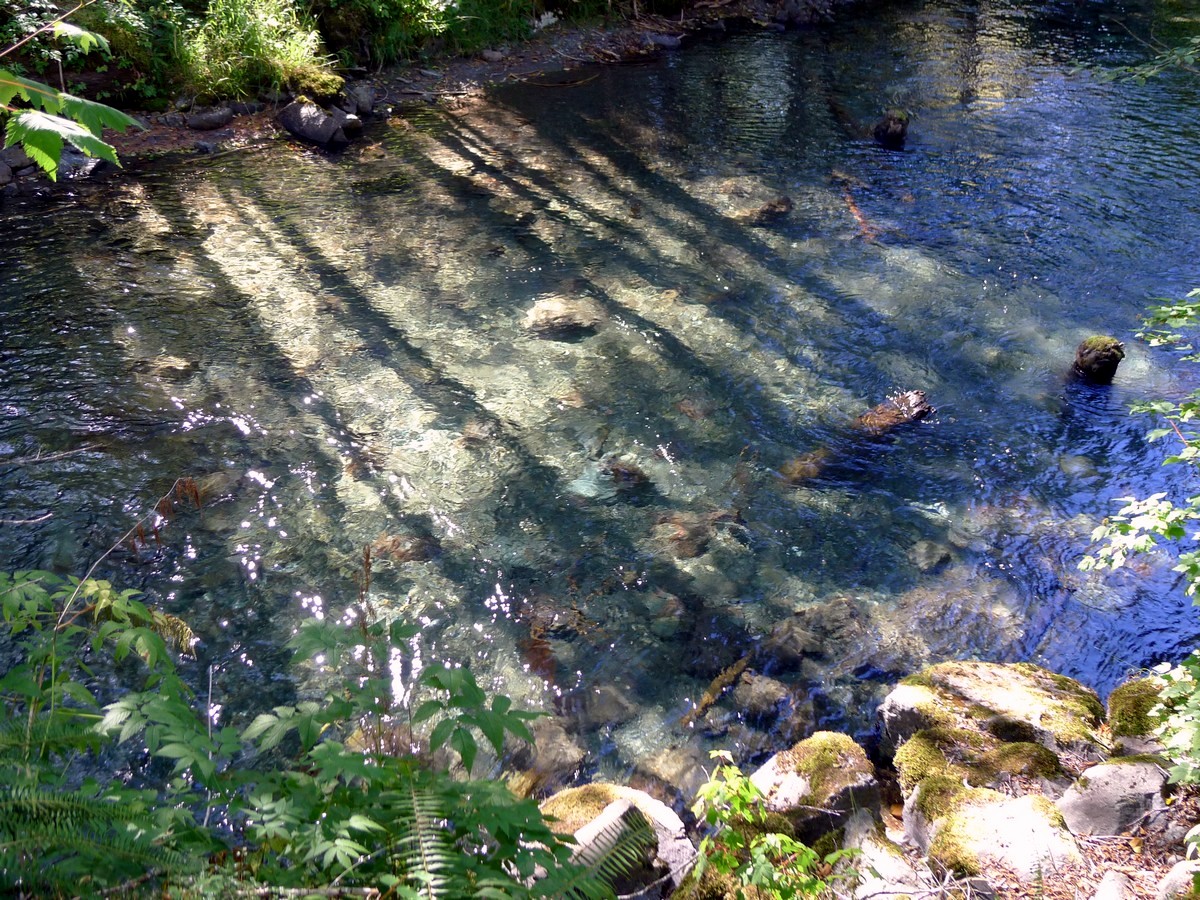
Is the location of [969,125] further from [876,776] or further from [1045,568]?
[876,776]

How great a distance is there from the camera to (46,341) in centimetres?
660

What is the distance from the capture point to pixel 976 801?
3.28 m

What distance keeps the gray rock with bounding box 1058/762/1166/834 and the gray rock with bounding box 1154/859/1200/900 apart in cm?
40

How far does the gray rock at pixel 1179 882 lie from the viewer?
254cm

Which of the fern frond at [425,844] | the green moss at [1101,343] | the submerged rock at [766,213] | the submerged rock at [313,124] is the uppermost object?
the submerged rock at [313,124]

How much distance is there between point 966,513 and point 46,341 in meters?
7.18

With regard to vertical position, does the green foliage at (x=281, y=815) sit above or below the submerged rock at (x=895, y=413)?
above

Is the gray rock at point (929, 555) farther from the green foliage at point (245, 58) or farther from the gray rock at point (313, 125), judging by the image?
the green foliage at point (245, 58)

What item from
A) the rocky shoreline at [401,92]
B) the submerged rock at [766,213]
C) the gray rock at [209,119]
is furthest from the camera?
the gray rock at [209,119]

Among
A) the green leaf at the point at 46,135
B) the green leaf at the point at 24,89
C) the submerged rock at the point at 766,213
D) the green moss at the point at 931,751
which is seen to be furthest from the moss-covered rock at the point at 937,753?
the submerged rock at the point at 766,213

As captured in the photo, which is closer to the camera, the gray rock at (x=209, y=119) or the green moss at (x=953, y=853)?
the green moss at (x=953, y=853)

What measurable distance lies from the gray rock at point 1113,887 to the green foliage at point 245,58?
1213cm

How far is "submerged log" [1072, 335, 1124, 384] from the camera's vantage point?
6.30 metres

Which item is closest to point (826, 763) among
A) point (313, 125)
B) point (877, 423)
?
point (877, 423)
